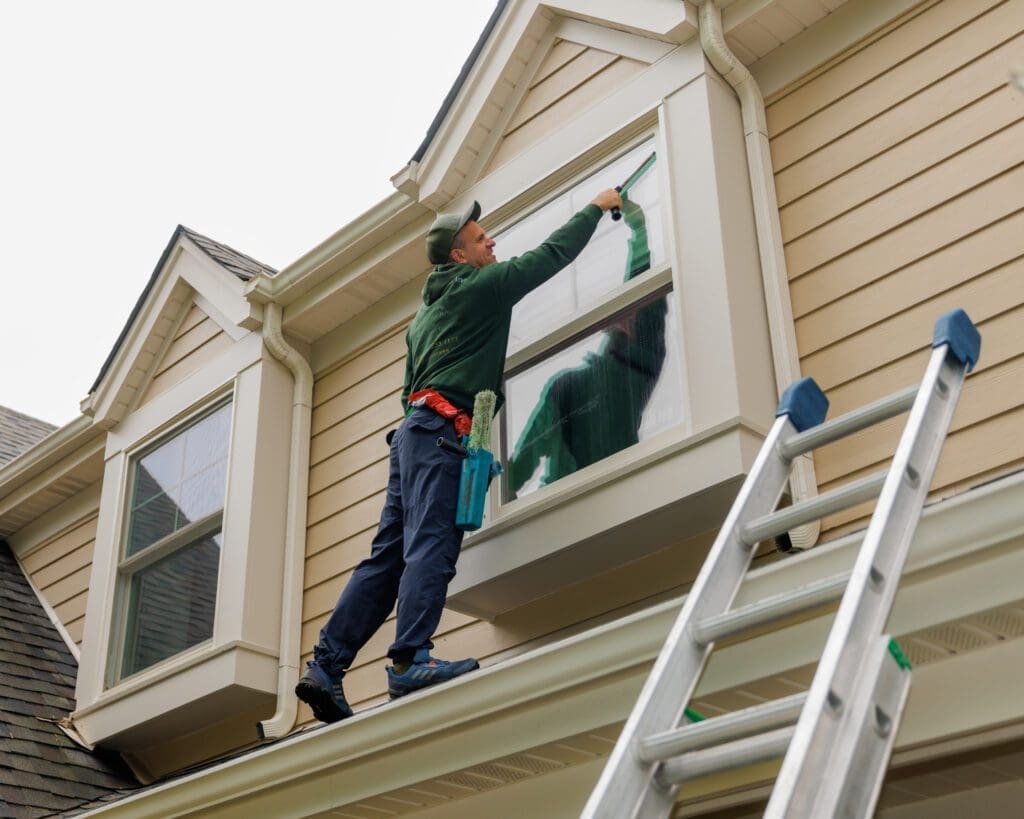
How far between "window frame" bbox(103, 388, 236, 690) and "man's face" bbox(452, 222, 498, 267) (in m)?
2.08

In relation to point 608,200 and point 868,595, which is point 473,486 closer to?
Answer: point 608,200

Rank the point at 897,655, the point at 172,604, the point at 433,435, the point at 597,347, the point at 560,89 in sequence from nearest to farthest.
Result: the point at 897,655
the point at 433,435
the point at 597,347
the point at 560,89
the point at 172,604

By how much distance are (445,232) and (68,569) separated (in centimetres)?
448

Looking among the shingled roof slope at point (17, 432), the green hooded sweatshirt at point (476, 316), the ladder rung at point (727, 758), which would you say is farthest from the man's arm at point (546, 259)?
the shingled roof slope at point (17, 432)

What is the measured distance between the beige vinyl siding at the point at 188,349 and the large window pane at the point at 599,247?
2.42m

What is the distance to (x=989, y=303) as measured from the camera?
13.1ft

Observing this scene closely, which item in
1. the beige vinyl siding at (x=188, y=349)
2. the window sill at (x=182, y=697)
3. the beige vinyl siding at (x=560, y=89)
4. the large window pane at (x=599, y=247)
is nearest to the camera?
the large window pane at (x=599, y=247)

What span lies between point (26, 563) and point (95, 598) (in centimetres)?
198

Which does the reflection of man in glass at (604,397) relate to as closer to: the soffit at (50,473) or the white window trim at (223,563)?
the white window trim at (223,563)

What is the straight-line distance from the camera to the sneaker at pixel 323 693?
4512 mm

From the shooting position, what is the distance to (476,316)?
15.9 feet

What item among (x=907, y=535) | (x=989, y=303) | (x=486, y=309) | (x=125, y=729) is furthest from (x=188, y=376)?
(x=907, y=535)

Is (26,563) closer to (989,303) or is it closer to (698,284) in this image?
(698,284)

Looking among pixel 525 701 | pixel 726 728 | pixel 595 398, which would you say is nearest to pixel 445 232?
pixel 595 398
